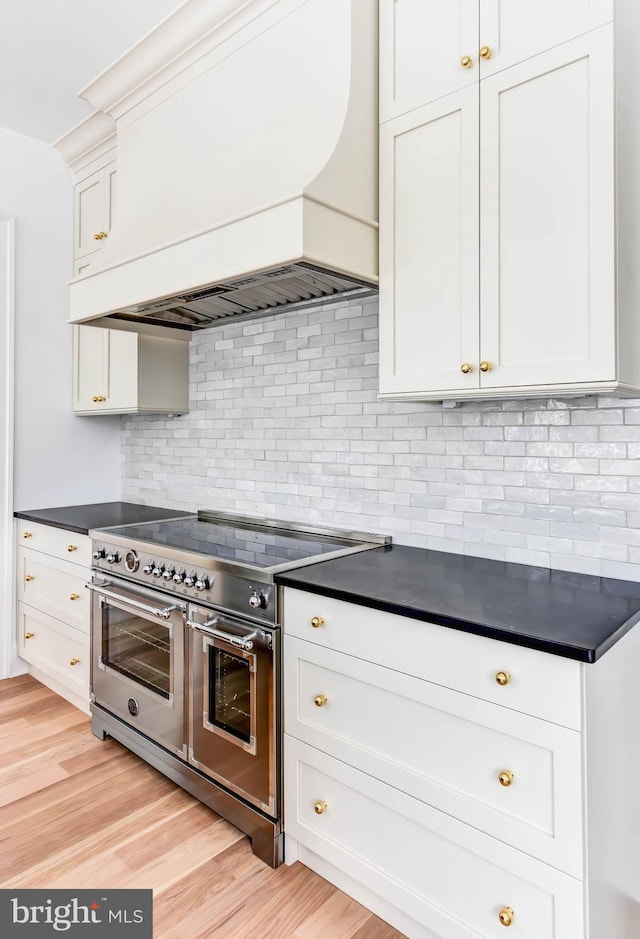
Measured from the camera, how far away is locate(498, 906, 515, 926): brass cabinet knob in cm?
133

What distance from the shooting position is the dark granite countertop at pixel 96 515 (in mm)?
2883

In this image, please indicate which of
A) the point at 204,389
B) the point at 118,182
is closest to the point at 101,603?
the point at 204,389

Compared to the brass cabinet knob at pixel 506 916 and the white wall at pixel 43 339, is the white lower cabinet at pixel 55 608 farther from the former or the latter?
the brass cabinet knob at pixel 506 916

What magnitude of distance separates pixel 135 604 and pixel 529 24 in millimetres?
2264

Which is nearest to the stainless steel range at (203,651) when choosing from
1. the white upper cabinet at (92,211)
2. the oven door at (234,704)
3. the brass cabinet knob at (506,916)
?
the oven door at (234,704)

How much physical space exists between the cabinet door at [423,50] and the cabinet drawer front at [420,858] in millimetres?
1965

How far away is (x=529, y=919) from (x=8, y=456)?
3136mm

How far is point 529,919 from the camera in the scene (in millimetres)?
1312

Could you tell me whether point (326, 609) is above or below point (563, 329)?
below

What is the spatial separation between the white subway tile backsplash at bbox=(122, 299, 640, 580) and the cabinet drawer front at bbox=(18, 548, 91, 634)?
0.67 m

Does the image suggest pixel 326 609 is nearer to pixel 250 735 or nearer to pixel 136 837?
pixel 250 735

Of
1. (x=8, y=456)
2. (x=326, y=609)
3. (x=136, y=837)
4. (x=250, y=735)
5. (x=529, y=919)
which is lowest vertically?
(x=136, y=837)

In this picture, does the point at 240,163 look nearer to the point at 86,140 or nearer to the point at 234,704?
the point at 86,140

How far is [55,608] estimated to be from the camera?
9.91 feet
